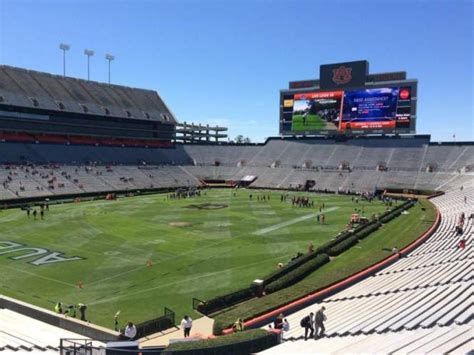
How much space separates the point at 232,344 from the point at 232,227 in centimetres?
2631

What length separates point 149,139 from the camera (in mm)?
98562

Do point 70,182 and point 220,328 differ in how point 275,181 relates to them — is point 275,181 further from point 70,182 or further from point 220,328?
point 220,328

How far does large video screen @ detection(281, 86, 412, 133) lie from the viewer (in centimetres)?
7725

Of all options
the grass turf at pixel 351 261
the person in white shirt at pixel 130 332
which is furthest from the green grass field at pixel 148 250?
the grass turf at pixel 351 261

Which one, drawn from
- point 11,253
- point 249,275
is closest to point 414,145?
point 249,275

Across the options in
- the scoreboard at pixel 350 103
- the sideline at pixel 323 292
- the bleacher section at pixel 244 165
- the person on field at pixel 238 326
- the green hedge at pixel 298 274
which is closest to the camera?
the person on field at pixel 238 326

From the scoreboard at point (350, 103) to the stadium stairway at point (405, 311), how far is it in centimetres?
5581

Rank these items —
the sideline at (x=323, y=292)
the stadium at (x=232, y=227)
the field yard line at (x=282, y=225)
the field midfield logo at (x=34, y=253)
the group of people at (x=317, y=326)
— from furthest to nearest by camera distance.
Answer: the field yard line at (x=282, y=225) < the field midfield logo at (x=34, y=253) < the sideline at (x=323, y=292) < the stadium at (x=232, y=227) < the group of people at (x=317, y=326)

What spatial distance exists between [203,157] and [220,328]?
84824mm

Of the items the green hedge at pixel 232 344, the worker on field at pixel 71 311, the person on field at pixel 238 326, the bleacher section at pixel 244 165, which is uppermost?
the bleacher section at pixel 244 165

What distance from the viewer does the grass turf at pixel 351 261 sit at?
1833 centimetres

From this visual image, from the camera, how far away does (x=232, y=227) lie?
3959 centimetres

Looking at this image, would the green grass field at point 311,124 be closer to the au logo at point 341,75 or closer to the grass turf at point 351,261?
the au logo at point 341,75

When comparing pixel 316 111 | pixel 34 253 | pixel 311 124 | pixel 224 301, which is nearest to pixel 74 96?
pixel 311 124
